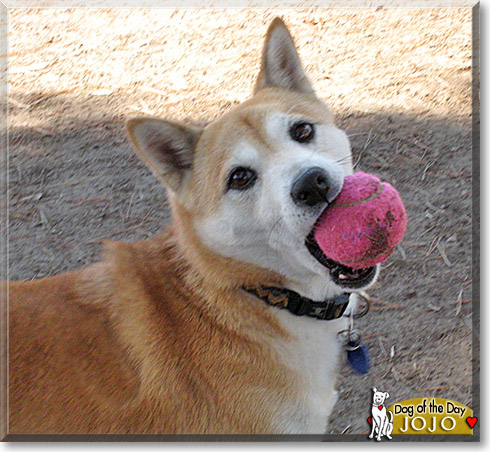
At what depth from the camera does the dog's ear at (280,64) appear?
176 centimetres

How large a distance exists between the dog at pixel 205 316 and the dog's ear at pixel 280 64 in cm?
1

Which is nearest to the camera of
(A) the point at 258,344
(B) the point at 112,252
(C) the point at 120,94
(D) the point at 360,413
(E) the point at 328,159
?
(E) the point at 328,159

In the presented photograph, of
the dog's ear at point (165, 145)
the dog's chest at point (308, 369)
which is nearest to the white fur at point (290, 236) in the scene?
the dog's chest at point (308, 369)

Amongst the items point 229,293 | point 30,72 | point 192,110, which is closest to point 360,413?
point 229,293

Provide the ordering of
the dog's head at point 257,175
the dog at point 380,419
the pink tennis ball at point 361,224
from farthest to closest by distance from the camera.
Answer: the dog at point 380,419 → the dog's head at point 257,175 → the pink tennis ball at point 361,224

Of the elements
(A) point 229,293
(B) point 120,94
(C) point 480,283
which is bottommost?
(C) point 480,283

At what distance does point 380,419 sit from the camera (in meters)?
1.97

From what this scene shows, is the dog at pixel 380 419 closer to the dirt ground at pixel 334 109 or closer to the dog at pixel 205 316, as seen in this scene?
the dirt ground at pixel 334 109

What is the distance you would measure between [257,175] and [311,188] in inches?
8.3

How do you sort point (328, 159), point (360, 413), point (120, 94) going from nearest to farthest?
point (328, 159) → point (360, 413) → point (120, 94)

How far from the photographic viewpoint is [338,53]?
7.28 ft

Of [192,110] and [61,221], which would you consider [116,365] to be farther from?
[192,110]

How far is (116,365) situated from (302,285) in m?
0.61

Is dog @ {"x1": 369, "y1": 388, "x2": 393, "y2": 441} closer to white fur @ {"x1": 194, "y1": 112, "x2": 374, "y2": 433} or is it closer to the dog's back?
white fur @ {"x1": 194, "y1": 112, "x2": 374, "y2": 433}
